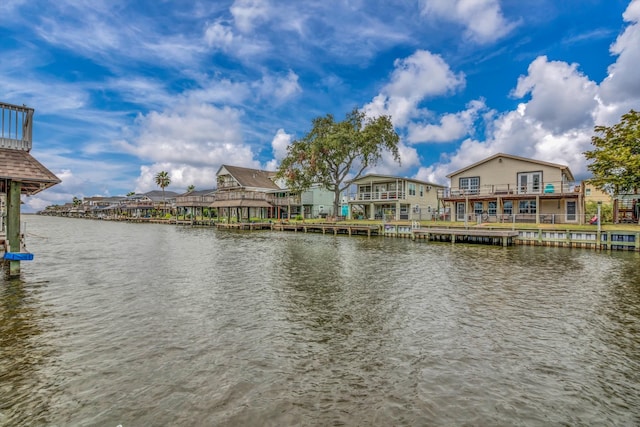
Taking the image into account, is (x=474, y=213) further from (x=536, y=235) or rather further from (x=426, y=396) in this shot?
(x=426, y=396)

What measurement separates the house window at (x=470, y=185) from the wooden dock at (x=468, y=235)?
7.84m

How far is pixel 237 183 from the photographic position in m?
64.8

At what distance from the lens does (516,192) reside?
35.9m

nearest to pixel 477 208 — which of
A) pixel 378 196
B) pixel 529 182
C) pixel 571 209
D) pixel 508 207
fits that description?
pixel 508 207

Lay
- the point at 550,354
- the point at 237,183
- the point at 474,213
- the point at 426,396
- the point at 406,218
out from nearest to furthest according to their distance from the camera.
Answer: the point at 426,396, the point at 550,354, the point at 474,213, the point at 406,218, the point at 237,183

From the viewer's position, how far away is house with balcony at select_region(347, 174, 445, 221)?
148ft

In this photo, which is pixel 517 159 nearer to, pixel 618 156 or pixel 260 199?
pixel 618 156

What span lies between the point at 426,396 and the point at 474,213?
125 feet

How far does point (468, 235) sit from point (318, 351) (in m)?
28.4

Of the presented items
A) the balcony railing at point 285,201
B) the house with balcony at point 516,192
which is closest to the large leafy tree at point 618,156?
the house with balcony at point 516,192

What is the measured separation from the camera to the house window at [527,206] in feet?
117

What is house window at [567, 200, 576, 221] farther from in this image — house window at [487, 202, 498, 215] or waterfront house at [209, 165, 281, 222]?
waterfront house at [209, 165, 281, 222]

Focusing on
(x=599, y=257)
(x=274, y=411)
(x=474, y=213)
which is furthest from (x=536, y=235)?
(x=274, y=411)

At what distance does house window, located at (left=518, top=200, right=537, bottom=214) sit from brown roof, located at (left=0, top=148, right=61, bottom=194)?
4018 cm
